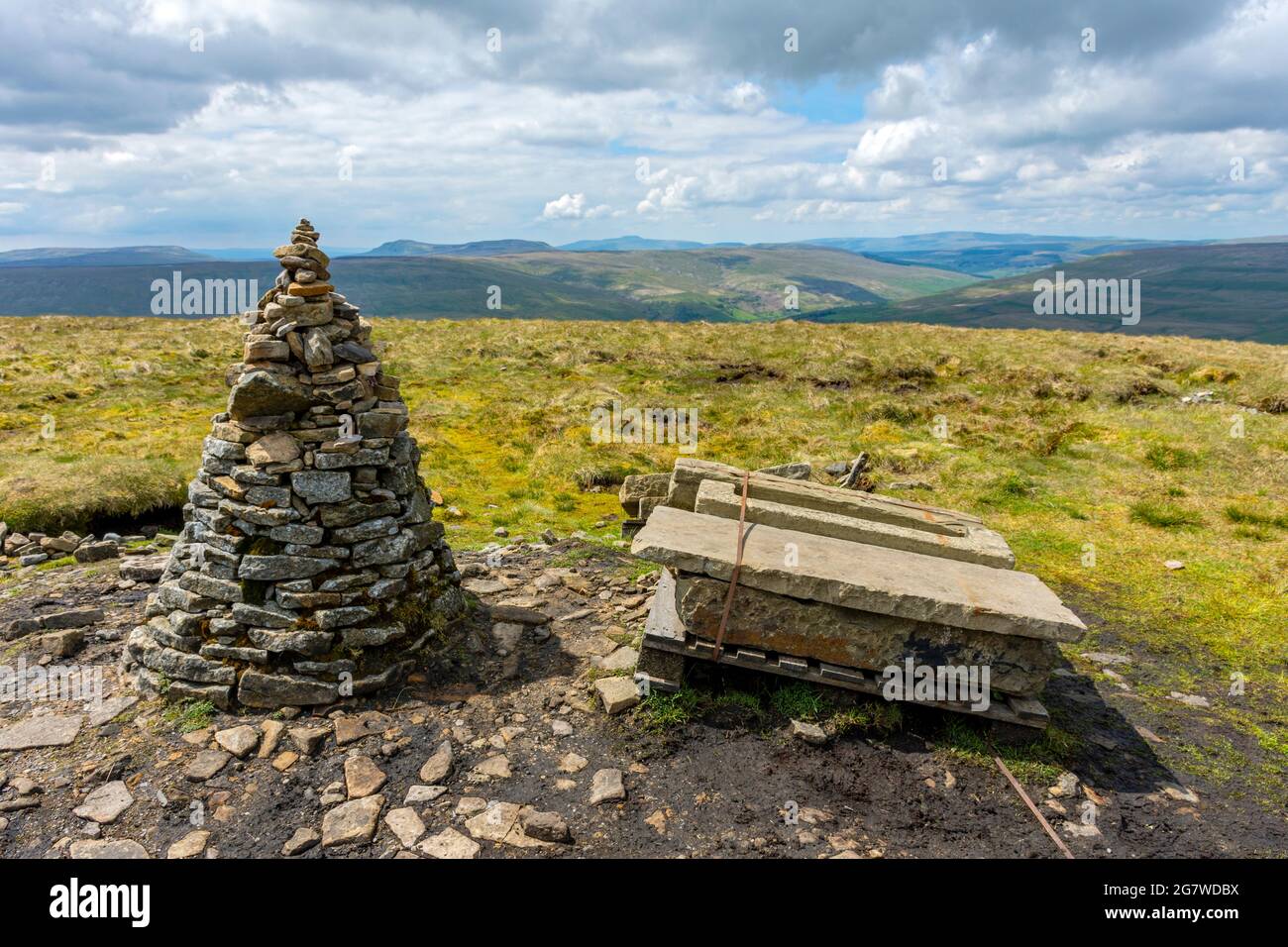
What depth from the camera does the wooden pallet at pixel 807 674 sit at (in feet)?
22.1

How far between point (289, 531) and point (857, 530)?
21.1ft

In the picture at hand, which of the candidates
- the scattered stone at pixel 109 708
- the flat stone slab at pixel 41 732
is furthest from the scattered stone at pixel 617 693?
the flat stone slab at pixel 41 732

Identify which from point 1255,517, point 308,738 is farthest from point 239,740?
point 1255,517

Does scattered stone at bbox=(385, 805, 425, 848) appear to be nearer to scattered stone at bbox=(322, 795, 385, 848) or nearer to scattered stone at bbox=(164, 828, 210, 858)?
scattered stone at bbox=(322, 795, 385, 848)

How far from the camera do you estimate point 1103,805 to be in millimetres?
6129

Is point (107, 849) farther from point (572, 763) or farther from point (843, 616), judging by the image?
point (843, 616)

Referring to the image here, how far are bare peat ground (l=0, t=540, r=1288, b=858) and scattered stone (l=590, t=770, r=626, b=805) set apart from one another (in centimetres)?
7

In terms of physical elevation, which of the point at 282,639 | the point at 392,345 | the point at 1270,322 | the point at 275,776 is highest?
the point at 1270,322

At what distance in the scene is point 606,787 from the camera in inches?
236

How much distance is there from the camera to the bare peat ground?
17.9 ft
